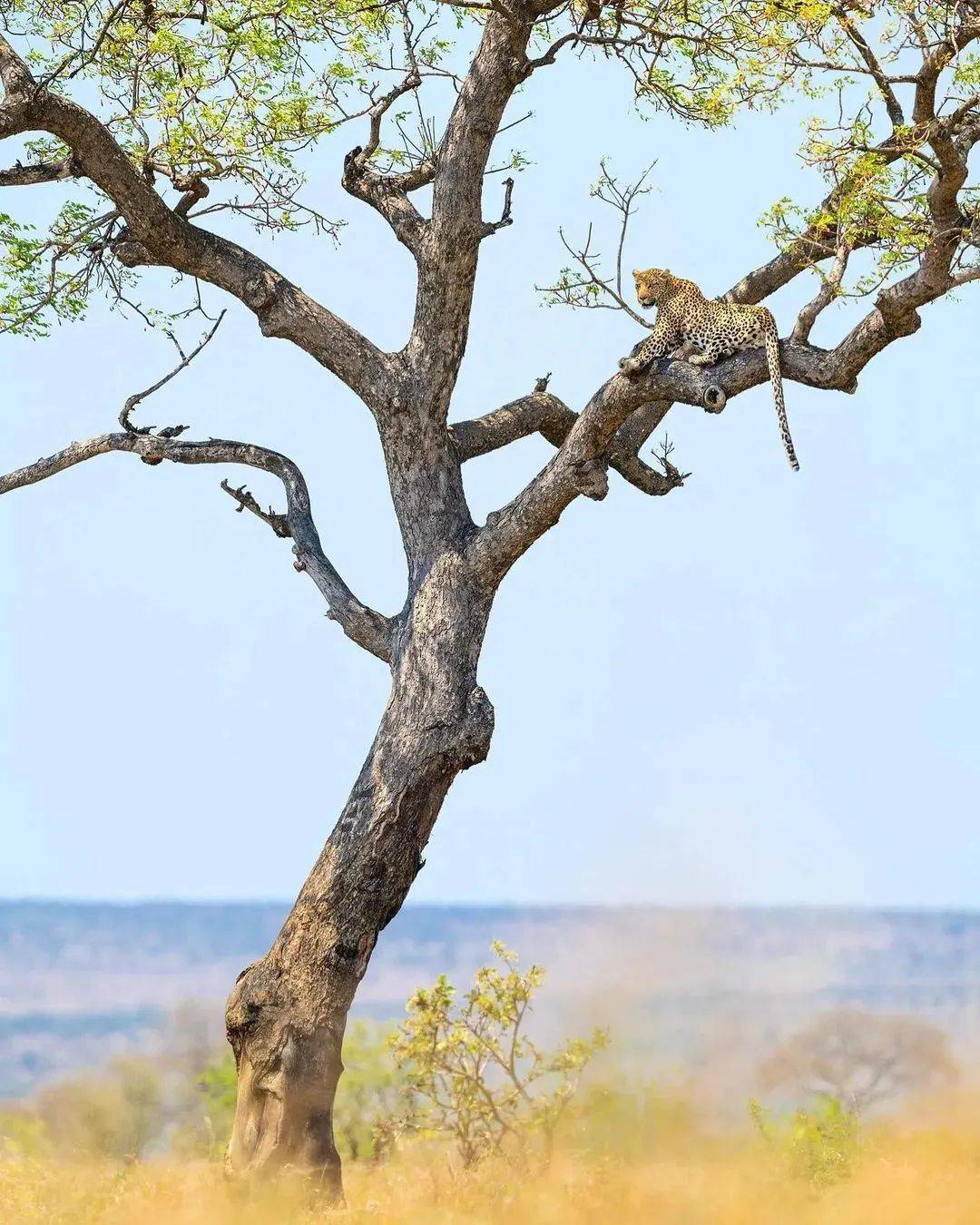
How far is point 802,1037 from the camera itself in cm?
540

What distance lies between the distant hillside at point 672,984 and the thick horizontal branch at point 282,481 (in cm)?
158

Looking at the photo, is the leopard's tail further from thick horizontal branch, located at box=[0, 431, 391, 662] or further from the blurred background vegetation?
the blurred background vegetation

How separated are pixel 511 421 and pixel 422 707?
5.84 ft

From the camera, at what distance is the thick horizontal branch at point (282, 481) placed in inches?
269

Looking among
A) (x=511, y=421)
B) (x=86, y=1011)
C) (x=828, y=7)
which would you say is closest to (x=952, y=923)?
(x=86, y=1011)

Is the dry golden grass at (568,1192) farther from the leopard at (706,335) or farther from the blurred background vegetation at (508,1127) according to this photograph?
the leopard at (706,335)

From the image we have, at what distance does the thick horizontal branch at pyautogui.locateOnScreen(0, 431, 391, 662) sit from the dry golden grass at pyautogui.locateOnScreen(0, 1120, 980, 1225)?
2.35m

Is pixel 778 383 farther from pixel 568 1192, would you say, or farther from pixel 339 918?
pixel 568 1192

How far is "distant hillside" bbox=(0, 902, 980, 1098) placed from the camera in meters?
4.81

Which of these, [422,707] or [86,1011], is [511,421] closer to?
[422,707]

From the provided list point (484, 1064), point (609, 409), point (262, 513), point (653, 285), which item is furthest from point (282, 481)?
point (484, 1064)

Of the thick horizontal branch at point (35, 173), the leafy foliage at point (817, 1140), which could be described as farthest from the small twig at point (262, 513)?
the leafy foliage at point (817, 1140)

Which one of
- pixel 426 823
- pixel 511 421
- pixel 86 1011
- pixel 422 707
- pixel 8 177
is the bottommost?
pixel 86 1011

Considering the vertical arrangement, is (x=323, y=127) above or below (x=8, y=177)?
above
